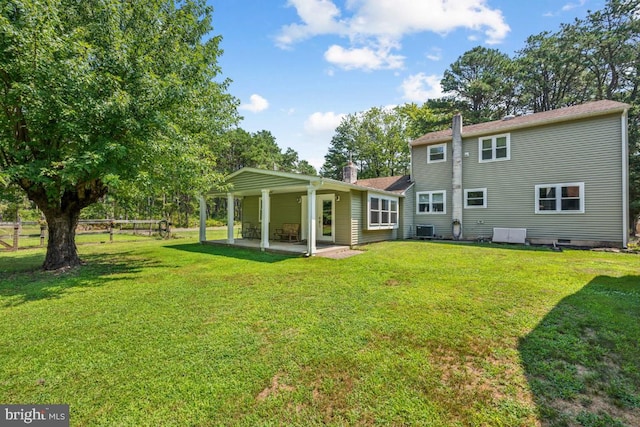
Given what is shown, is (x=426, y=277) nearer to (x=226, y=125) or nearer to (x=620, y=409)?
(x=620, y=409)

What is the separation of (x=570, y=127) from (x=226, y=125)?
1352 centimetres

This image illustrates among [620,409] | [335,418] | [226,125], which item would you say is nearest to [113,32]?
[226,125]

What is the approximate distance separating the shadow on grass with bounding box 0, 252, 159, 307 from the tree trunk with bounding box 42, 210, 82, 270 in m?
0.30

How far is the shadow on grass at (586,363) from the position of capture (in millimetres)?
2156

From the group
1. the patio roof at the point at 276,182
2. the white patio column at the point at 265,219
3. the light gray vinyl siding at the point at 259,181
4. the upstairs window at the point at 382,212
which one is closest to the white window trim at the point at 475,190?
the upstairs window at the point at 382,212

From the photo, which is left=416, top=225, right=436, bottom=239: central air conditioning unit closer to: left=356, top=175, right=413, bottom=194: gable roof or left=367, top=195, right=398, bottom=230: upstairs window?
left=367, top=195, right=398, bottom=230: upstairs window

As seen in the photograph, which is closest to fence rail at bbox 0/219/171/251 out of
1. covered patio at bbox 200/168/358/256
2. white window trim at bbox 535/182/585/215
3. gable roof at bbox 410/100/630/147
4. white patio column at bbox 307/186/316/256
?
covered patio at bbox 200/168/358/256

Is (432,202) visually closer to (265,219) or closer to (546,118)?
(546,118)

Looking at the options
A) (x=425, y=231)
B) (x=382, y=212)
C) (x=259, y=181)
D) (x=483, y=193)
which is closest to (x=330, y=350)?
(x=259, y=181)

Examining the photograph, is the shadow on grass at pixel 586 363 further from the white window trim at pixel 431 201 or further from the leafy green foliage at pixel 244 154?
the leafy green foliage at pixel 244 154

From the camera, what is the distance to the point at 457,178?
13.5m

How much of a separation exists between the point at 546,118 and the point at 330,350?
13558 millimetres

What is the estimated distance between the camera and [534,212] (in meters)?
11.6

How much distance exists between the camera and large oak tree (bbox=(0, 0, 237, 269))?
5.32m
